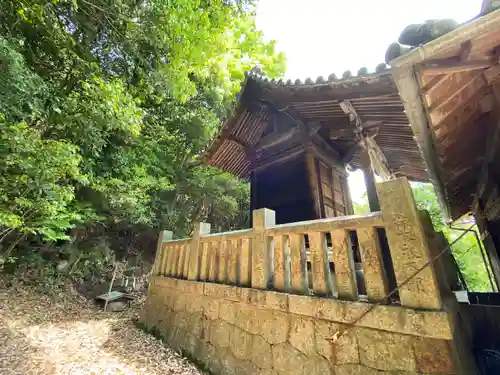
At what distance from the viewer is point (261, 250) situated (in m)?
3.57

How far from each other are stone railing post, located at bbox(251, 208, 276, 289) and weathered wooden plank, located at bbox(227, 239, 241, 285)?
468 millimetres

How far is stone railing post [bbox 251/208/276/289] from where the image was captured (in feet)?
11.3

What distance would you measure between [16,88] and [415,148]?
8.54 meters

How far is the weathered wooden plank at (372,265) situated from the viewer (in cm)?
238

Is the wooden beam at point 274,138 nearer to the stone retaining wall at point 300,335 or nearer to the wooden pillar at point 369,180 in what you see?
the wooden pillar at point 369,180

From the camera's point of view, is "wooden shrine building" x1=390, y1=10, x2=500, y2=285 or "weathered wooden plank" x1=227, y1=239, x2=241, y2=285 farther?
"weathered wooden plank" x1=227, y1=239, x2=241, y2=285

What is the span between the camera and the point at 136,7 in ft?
24.4

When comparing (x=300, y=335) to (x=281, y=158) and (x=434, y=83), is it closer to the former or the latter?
(x=434, y=83)

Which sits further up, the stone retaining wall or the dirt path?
the stone retaining wall

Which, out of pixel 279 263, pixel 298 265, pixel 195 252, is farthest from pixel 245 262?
pixel 195 252

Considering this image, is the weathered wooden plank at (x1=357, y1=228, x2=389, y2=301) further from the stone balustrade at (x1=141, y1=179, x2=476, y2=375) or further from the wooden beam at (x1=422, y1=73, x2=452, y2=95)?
the wooden beam at (x1=422, y1=73, x2=452, y2=95)

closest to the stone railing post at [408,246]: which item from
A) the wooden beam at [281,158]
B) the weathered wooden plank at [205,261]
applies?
the weathered wooden plank at [205,261]

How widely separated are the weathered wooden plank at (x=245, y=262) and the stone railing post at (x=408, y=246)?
2092 mm

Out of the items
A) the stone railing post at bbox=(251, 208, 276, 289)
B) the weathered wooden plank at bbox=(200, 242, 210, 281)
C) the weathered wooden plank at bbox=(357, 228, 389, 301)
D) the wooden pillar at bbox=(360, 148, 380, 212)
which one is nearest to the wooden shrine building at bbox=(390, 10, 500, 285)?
the wooden pillar at bbox=(360, 148, 380, 212)
